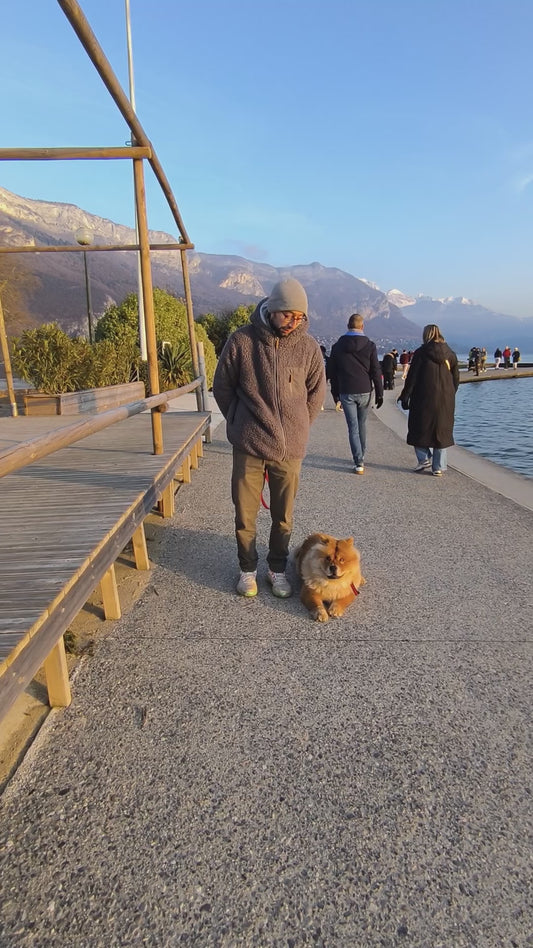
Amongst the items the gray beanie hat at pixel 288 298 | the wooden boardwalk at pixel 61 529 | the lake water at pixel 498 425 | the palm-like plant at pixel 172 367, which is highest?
the gray beanie hat at pixel 288 298

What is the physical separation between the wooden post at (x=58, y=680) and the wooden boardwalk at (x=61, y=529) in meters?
0.22

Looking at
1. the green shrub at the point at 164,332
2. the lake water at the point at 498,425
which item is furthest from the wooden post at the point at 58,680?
the green shrub at the point at 164,332

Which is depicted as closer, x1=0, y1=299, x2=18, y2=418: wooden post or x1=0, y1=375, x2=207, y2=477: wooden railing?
x1=0, y1=375, x2=207, y2=477: wooden railing

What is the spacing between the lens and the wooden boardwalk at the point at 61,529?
6.55 ft

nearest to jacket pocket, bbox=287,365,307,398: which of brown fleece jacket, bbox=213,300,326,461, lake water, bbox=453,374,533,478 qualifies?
brown fleece jacket, bbox=213,300,326,461

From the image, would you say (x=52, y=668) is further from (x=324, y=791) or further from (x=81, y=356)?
(x=81, y=356)

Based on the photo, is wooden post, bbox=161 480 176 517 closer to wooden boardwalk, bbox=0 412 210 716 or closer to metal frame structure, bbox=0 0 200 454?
wooden boardwalk, bbox=0 412 210 716

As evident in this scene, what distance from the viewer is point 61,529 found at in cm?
316

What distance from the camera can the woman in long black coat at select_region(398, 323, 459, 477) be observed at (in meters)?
6.88

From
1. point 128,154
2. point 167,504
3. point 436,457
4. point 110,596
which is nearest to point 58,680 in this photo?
point 110,596

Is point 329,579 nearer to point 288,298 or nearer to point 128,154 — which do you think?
point 288,298

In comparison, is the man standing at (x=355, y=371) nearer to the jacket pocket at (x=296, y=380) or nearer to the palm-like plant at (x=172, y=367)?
the jacket pocket at (x=296, y=380)

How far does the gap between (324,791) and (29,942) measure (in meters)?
1.02

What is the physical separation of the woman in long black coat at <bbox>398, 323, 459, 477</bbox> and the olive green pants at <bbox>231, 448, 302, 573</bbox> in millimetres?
3943
